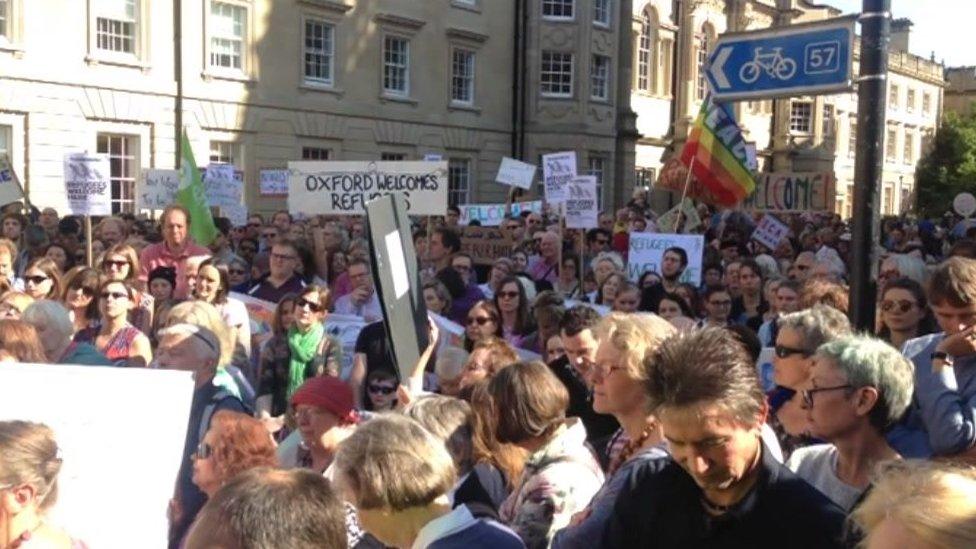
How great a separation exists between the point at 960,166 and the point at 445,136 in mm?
42757

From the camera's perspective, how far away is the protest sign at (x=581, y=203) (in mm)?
13336

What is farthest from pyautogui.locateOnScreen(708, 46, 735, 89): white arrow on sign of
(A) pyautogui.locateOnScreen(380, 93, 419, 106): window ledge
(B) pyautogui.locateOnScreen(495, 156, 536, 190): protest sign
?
(A) pyautogui.locateOnScreen(380, 93, 419, 106): window ledge

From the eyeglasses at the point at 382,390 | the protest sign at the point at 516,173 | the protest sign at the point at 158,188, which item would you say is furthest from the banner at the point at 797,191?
the eyeglasses at the point at 382,390

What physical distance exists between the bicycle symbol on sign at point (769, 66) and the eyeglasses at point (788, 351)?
1.26 meters

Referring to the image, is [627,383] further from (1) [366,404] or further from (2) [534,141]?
(2) [534,141]

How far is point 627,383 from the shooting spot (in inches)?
138

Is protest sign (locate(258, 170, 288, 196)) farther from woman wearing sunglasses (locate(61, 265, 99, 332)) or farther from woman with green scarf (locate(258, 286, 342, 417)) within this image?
woman with green scarf (locate(258, 286, 342, 417))

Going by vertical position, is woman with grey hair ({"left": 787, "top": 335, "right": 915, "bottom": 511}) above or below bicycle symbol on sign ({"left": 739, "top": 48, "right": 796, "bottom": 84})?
below

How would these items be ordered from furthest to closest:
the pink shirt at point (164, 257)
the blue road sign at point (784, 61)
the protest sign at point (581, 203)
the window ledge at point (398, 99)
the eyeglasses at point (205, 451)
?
the window ledge at point (398, 99) < the protest sign at point (581, 203) < the pink shirt at point (164, 257) < the blue road sign at point (784, 61) < the eyeglasses at point (205, 451)

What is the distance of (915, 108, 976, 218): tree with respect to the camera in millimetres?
63562

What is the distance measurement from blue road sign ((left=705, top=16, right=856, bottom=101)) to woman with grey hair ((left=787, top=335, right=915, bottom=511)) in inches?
63.9

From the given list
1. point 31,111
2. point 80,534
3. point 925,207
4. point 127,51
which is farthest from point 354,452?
point 925,207

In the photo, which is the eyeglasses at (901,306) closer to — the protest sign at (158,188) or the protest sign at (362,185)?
the protest sign at (362,185)

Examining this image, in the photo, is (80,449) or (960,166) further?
(960,166)
